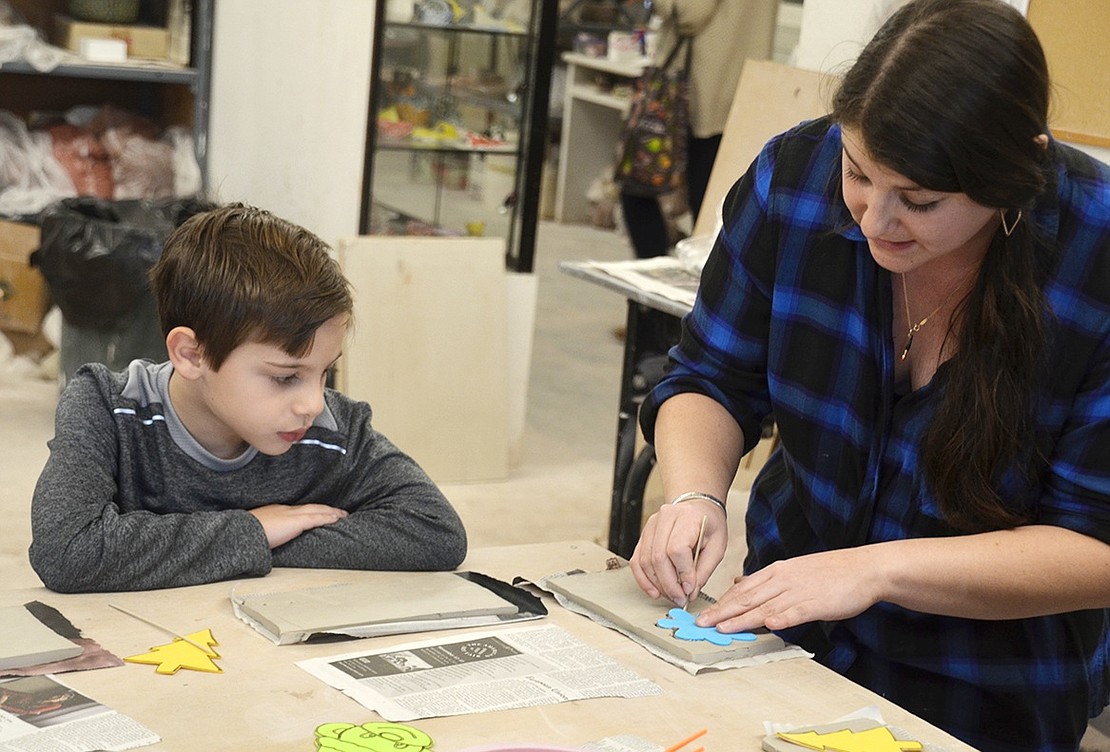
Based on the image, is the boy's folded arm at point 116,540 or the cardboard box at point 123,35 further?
the cardboard box at point 123,35

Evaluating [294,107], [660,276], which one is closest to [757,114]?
[660,276]

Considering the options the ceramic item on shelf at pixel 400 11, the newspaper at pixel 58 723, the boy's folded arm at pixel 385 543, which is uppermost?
the ceramic item on shelf at pixel 400 11

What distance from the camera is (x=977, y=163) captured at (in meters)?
1.34

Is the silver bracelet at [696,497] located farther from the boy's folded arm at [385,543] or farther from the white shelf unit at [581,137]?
the white shelf unit at [581,137]

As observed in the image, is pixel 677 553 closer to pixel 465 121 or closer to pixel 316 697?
pixel 316 697

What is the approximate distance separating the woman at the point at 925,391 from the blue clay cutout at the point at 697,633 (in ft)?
0.07

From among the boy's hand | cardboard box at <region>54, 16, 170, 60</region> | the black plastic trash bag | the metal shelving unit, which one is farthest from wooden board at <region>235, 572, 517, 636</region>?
cardboard box at <region>54, 16, 170, 60</region>

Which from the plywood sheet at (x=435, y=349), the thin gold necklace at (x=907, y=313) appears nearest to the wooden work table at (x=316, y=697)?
→ the thin gold necklace at (x=907, y=313)

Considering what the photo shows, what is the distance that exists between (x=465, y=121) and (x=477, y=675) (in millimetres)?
3588

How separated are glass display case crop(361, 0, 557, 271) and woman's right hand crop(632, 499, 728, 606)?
295 centimetres

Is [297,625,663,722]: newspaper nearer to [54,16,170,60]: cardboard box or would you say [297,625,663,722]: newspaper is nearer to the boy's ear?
the boy's ear

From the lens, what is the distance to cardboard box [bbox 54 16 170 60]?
184 inches

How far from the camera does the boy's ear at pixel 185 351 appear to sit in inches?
68.2

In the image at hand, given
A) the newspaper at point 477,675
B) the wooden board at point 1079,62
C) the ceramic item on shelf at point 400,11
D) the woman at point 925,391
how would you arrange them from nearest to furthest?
the newspaper at point 477,675, the woman at point 925,391, the wooden board at point 1079,62, the ceramic item on shelf at point 400,11
